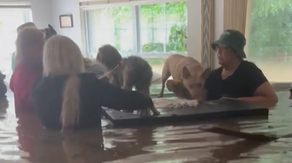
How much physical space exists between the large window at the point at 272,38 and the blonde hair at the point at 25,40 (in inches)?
115

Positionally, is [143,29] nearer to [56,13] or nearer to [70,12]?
[70,12]

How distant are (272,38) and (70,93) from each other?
3110mm

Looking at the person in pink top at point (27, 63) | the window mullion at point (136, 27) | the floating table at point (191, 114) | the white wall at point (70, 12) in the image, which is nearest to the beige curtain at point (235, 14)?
the window mullion at point (136, 27)

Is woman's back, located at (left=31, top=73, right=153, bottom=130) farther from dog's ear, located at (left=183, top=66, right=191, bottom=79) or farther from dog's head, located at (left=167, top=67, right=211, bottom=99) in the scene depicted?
dog's ear, located at (left=183, top=66, right=191, bottom=79)

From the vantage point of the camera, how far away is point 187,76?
110 inches

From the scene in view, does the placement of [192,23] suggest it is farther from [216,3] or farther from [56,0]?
[56,0]

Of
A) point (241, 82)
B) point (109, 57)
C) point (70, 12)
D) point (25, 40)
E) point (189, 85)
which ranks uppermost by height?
point (70, 12)

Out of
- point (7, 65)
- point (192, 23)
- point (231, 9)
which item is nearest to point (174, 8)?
point (192, 23)

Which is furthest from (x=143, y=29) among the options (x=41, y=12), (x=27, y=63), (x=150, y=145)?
(x=150, y=145)

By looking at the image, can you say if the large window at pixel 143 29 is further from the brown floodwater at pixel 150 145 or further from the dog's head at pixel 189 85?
the brown floodwater at pixel 150 145

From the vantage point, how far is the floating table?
4.77ft

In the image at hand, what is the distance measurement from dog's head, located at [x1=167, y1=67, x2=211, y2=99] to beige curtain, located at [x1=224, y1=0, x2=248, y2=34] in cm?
137

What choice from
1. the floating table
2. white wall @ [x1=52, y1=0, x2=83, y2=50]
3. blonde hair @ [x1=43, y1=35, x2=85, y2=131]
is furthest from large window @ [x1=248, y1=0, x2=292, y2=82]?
white wall @ [x1=52, y1=0, x2=83, y2=50]

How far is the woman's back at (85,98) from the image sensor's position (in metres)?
1.37
